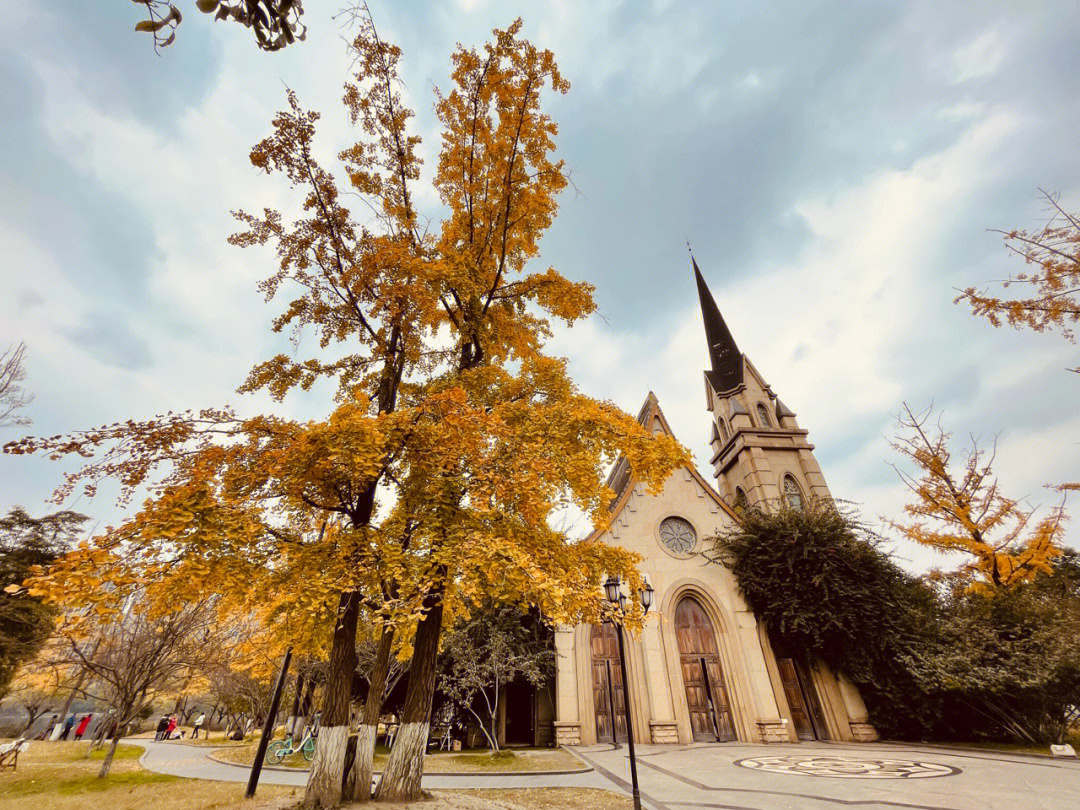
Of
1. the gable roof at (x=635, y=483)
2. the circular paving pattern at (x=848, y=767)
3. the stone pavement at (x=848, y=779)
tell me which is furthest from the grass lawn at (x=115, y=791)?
the gable roof at (x=635, y=483)

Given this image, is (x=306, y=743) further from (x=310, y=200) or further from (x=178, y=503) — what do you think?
(x=310, y=200)

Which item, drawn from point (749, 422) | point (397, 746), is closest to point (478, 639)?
point (397, 746)

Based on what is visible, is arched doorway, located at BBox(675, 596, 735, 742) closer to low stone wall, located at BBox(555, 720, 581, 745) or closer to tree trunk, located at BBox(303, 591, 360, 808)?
low stone wall, located at BBox(555, 720, 581, 745)

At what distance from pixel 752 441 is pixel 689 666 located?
1370 centimetres

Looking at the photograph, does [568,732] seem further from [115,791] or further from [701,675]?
[115,791]

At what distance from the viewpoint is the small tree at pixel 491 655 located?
1509cm

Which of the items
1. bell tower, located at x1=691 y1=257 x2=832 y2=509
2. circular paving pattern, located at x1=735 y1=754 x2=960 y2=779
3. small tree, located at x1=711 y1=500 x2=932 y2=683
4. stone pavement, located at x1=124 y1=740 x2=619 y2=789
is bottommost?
stone pavement, located at x1=124 y1=740 x2=619 y2=789

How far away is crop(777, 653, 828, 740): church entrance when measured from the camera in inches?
656

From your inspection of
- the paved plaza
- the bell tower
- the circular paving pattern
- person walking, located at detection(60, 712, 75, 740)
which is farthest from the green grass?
the bell tower

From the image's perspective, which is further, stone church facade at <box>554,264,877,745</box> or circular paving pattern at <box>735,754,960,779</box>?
stone church facade at <box>554,264,877,745</box>

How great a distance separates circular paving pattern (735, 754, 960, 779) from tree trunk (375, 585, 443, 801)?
26.4ft

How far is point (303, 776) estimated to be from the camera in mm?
12461

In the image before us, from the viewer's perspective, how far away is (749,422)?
27.6 meters

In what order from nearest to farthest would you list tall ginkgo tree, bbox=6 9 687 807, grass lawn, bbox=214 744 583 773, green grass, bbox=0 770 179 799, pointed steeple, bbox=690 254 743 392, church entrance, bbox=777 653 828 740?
tall ginkgo tree, bbox=6 9 687 807
green grass, bbox=0 770 179 799
grass lawn, bbox=214 744 583 773
church entrance, bbox=777 653 828 740
pointed steeple, bbox=690 254 743 392
